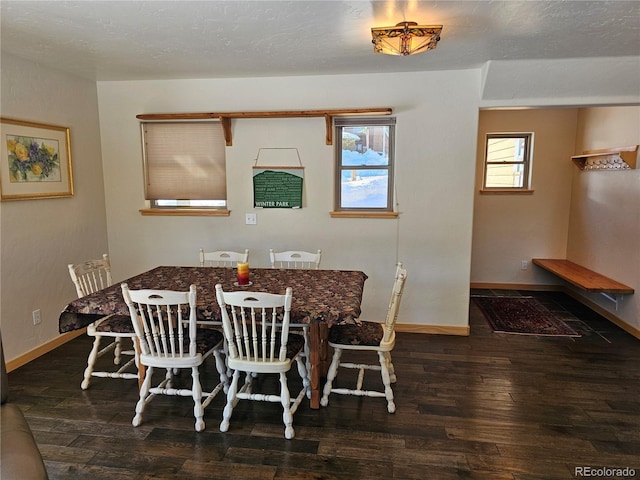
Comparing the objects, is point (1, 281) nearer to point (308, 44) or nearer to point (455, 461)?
point (308, 44)

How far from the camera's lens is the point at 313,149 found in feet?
12.9

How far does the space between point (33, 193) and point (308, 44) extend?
2461 mm

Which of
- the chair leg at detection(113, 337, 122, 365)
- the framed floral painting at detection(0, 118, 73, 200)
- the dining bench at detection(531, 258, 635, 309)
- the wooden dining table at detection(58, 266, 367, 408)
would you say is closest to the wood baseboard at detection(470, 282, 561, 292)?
the dining bench at detection(531, 258, 635, 309)

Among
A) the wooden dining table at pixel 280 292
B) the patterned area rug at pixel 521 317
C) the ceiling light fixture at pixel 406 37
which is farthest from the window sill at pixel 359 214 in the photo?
the ceiling light fixture at pixel 406 37

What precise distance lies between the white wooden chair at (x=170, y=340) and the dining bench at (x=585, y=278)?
3602 mm

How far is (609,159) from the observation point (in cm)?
437

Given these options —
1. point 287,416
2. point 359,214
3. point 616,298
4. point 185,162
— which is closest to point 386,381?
point 287,416

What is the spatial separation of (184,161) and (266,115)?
97 cm

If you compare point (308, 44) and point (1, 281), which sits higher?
point (308, 44)

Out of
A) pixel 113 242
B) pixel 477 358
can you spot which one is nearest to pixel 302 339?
pixel 477 358

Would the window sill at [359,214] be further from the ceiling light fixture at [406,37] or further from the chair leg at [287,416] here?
the chair leg at [287,416]

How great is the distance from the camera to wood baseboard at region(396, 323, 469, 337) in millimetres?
3943

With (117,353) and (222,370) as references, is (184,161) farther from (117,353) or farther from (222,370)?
(222,370)

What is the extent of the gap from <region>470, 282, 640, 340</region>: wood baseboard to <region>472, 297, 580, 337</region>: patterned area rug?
42 centimetres
